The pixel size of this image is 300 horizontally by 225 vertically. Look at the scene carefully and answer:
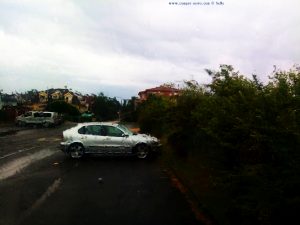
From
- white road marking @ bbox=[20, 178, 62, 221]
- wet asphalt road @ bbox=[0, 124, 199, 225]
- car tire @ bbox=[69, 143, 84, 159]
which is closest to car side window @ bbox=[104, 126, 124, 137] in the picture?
car tire @ bbox=[69, 143, 84, 159]

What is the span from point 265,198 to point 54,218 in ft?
14.6

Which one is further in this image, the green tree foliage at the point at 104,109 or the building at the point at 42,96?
the building at the point at 42,96

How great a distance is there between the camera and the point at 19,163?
59.8ft

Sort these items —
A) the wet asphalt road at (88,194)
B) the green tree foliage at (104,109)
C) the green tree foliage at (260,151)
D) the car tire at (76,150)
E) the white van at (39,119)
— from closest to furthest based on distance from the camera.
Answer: the green tree foliage at (260,151) < the wet asphalt road at (88,194) < the car tire at (76,150) < the white van at (39,119) < the green tree foliage at (104,109)

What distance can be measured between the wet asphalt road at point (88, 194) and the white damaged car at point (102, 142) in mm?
840

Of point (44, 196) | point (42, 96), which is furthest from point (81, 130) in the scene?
point (42, 96)

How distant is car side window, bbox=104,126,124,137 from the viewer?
1988 cm

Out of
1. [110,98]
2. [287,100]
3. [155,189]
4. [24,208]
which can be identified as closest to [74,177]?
[155,189]

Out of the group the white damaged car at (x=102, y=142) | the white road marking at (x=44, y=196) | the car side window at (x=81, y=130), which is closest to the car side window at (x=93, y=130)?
the white damaged car at (x=102, y=142)

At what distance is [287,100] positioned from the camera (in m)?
7.60

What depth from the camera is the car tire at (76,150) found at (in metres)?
19.9

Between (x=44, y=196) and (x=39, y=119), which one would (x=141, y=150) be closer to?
(x=44, y=196)

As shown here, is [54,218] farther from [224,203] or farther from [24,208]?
[224,203]

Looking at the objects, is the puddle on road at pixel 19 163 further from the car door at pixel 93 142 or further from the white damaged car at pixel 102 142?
the car door at pixel 93 142
